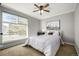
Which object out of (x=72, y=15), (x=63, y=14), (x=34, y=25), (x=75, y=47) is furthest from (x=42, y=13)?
(x=75, y=47)

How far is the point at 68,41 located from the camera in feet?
5.74

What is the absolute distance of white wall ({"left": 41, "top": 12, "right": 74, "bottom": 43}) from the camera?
66.2 inches

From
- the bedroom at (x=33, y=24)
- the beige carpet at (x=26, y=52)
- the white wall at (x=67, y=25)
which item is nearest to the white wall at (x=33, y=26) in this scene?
the bedroom at (x=33, y=24)

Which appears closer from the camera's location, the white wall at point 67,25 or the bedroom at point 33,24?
the bedroom at point 33,24

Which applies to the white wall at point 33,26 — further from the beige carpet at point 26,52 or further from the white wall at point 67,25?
the beige carpet at point 26,52

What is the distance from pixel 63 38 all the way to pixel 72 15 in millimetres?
673

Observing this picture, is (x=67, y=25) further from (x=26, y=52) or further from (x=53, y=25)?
(x=26, y=52)

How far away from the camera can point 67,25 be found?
171cm

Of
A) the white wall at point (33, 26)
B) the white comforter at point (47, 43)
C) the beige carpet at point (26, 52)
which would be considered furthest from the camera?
the white wall at point (33, 26)

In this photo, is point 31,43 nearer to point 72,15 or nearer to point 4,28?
point 4,28

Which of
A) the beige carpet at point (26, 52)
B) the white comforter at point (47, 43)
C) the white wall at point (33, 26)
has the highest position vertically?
the white wall at point (33, 26)

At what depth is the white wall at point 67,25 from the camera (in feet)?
5.52

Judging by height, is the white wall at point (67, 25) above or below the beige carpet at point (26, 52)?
above

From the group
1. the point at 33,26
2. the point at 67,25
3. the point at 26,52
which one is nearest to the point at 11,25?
the point at 33,26
